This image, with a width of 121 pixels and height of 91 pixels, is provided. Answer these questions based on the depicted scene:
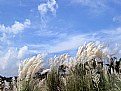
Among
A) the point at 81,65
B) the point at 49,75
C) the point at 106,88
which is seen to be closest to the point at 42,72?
Answer: the point at 49,75

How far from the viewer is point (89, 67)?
7.32 m

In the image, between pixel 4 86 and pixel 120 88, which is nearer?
pixel 120 88

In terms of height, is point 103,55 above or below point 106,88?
above

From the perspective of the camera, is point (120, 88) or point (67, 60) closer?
point (120, 88)

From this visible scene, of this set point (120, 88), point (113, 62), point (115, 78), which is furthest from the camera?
point (113, 62)

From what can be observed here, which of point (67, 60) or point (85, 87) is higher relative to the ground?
point (67, 60)

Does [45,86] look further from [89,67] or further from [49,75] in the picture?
[89,67]

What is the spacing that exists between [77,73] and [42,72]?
76 cm

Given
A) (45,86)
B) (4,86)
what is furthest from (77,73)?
(4,86)

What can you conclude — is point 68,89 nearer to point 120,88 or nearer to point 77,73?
point 77,73

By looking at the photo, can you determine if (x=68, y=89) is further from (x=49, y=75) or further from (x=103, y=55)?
(x=103, y=55)

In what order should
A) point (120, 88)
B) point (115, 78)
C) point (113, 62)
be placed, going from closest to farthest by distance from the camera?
point (120, 88), point (115, 78), point (113, 62)

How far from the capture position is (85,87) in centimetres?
685

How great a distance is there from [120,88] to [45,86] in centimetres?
146
